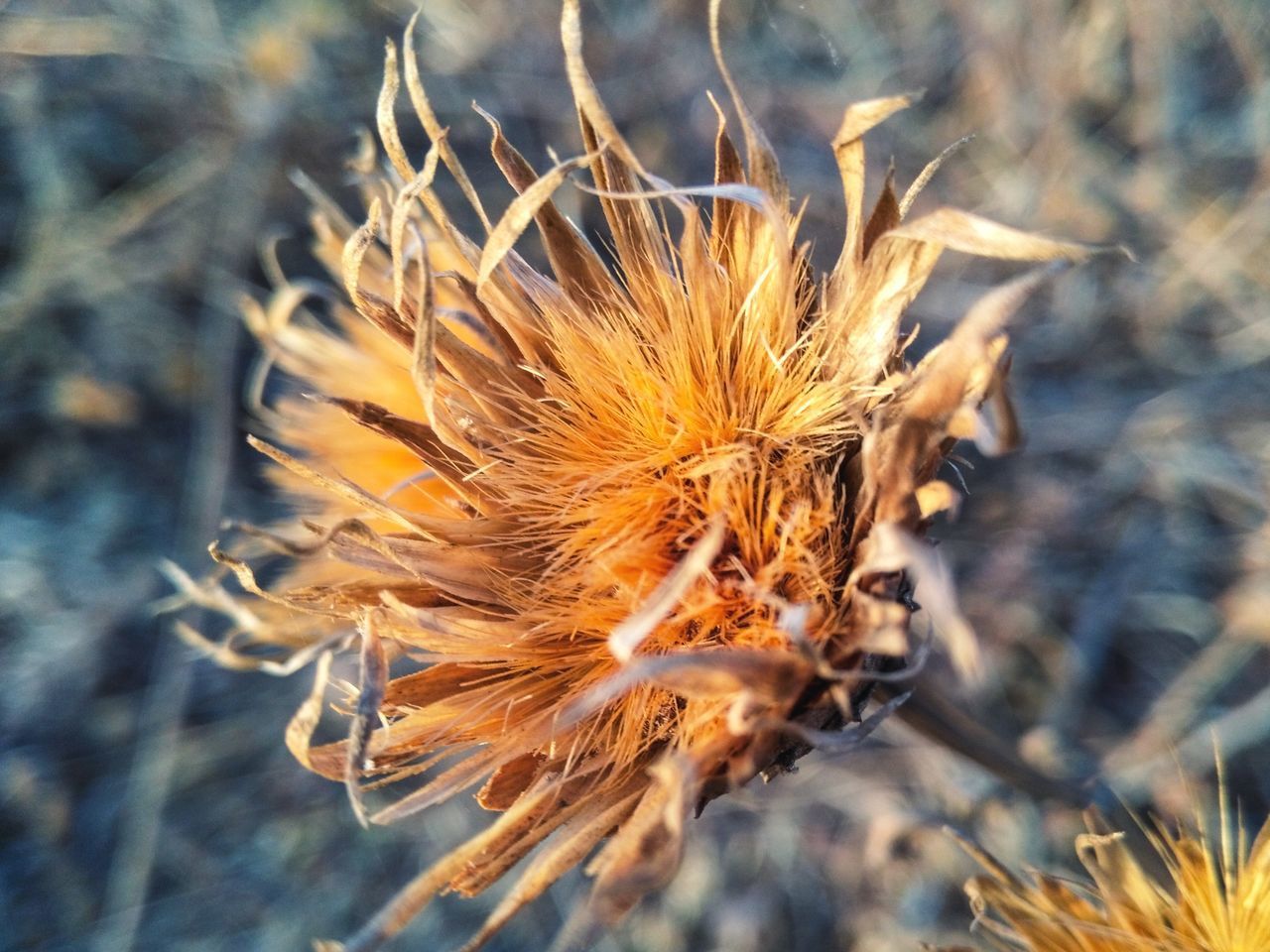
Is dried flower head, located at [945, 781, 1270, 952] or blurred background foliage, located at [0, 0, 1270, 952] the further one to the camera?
blurred background foliage, located at [0, 0, 1270, 952]

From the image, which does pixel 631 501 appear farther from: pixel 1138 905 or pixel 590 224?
pixel 590 224

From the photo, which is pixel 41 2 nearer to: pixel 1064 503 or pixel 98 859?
pixel 98 859

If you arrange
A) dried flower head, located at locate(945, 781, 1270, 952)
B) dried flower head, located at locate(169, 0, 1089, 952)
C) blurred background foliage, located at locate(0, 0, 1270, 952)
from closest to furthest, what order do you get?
dried flower head, located at locate(169, 0, 1089, 952) → dried flower head, located at locate(945, 781, 1270, 952) → blurred background foliage, located at locate(0, 0, 1270, 952)

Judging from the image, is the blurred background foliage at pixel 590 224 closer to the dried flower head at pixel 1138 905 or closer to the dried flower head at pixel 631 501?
the dried flower head at pixel 1138 905

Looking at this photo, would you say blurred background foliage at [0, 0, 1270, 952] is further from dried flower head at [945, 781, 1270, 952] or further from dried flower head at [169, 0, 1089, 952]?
dried flower head at [169, 0, 1089, 952]

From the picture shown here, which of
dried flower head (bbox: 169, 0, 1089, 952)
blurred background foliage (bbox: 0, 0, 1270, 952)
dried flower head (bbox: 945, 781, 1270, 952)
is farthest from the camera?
blurred background foliage (bbox: 0, 0, 1270, 952)

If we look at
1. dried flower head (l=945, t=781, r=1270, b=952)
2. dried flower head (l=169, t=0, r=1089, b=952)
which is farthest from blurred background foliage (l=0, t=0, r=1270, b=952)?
dried flower head (l=169, t=0, r=1089, b=952)

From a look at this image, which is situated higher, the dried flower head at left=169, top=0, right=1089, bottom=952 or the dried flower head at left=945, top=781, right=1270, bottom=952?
the dried flower head at left=169, top=0, right=1089, bottom=952

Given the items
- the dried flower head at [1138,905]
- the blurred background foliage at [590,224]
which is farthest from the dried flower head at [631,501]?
the blurred background foliage at [590,224]
